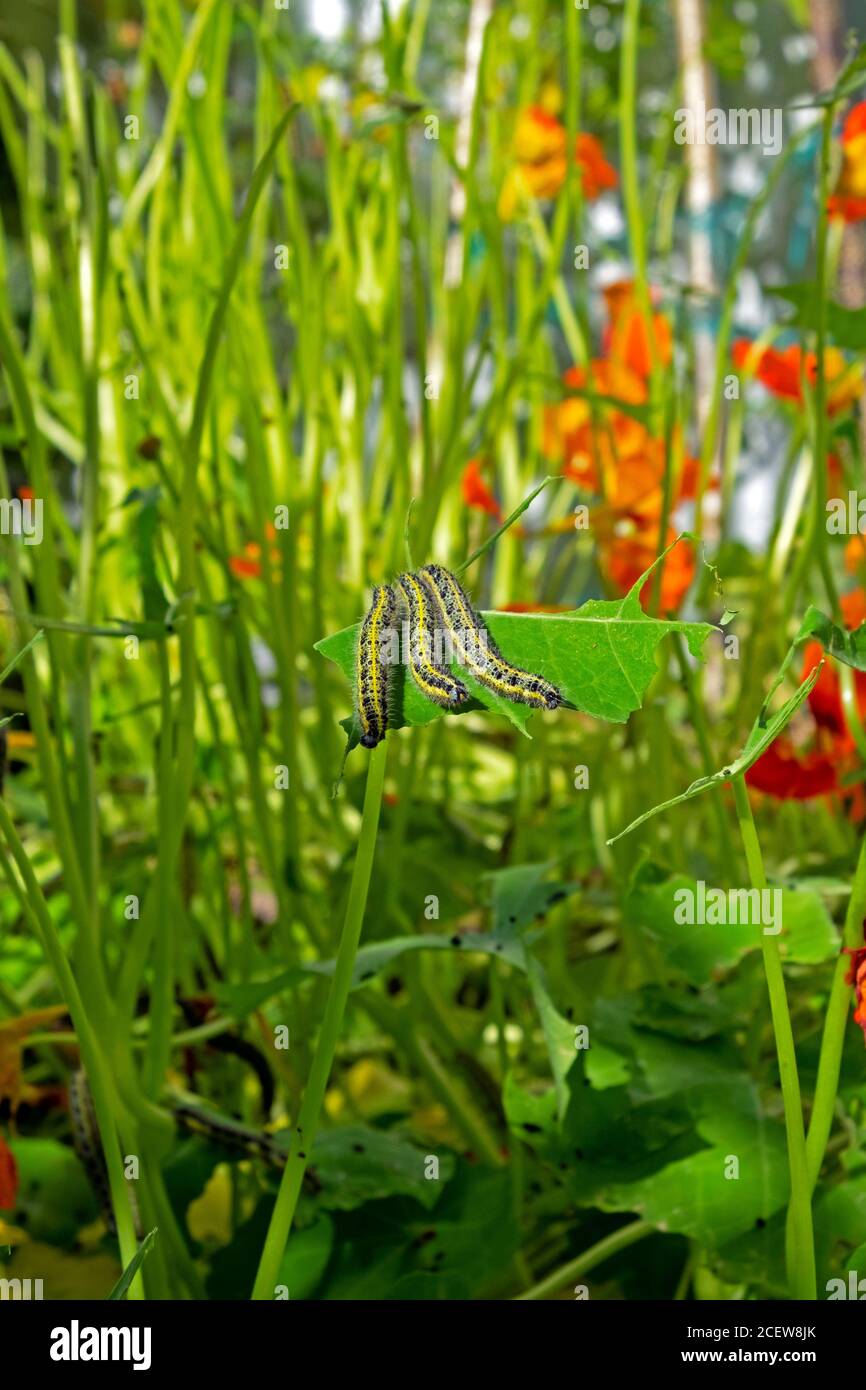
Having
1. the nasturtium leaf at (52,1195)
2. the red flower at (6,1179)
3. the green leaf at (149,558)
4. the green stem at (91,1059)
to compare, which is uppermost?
the green leaf at (149,558)

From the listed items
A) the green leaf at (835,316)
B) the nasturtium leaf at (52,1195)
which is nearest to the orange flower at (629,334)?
the green leaf at (835,316)

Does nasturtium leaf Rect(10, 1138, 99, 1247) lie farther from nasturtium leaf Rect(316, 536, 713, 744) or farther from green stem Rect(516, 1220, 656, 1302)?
nasturtium leaf Rect(316, 536, 713, 744)

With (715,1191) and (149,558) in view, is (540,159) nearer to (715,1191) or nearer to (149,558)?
(149,558)

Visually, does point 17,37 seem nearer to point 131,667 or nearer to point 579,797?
point 131,667

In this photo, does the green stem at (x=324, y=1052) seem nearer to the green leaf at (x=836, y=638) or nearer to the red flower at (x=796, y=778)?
the green leaf at (x=836, y=638)

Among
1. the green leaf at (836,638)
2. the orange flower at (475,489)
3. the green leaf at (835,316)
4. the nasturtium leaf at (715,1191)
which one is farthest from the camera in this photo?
the orange flower at (475,489)

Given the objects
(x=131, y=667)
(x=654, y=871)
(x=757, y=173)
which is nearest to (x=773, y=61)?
(x=757, y=173)
